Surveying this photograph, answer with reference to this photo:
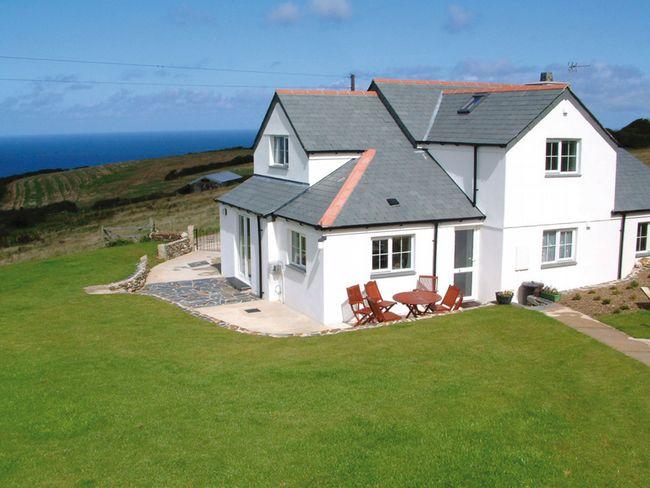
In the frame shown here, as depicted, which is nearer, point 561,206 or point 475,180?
point 561,206

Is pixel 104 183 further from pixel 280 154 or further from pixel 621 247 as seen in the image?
pixel 621 247

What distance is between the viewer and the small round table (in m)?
18.2

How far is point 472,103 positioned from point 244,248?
10.4m

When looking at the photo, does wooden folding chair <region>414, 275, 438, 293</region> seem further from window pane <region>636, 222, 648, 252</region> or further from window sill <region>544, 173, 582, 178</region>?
window pane <region>636, 222, 648, 252</region>

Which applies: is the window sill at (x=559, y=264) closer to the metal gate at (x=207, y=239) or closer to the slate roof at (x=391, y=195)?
the slate roof at (x=391, y=195)

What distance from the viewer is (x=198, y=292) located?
23.4m

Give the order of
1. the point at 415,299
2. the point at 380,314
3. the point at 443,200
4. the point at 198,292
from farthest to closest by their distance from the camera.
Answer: the point at 198,292 → the point at 443,200 → the point at 415,299 → the point at 380,314

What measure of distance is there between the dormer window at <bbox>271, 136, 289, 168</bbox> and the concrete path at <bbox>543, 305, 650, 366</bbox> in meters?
11.3

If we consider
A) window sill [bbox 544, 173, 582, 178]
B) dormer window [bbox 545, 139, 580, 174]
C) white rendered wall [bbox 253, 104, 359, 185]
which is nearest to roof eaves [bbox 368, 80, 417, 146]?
white rendered wall [bbox 253, 104, 359, 185]

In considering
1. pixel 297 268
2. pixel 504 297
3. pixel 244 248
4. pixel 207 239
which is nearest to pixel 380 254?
pixel 297 268

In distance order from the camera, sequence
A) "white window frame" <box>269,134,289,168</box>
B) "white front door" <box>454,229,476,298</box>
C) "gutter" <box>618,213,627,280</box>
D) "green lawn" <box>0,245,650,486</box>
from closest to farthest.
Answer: "green lawn" <box>0,245,650,486</box> < "white front door" <box>454,229,476,298</box> < "gutter" <box>618,213,627,280</box> < "white window frame" <box>269,134,289,168</box>

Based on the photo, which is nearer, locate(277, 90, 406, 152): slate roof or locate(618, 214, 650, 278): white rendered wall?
locate(277, 90, 406, 152): slate roof

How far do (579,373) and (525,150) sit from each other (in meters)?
9.15

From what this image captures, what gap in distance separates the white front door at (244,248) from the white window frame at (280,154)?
98.9 inches
